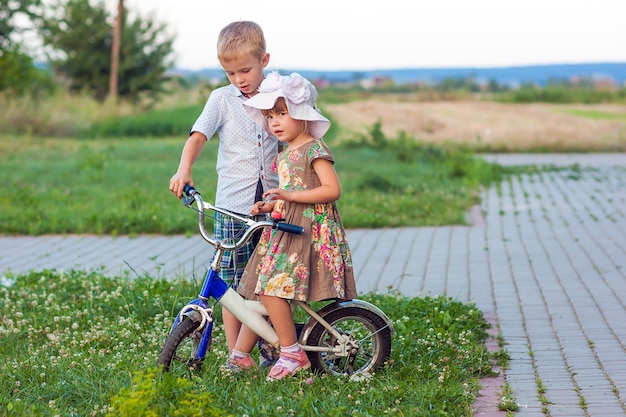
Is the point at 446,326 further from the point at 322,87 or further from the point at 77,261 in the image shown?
the point at 322,87

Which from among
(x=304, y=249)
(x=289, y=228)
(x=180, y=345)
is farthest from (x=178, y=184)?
(x=180, y=345)

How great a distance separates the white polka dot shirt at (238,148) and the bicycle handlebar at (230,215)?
302 mm

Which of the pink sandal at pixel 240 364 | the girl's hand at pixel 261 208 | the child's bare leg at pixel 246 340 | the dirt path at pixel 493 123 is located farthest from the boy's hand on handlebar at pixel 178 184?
the dirt path at pixel 493 123

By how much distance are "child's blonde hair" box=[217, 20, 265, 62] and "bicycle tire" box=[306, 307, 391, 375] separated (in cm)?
126

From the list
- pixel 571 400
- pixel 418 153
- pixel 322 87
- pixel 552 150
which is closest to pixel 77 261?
pixel 571 400

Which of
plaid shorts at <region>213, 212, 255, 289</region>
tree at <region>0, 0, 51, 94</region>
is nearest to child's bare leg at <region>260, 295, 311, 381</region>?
plaid shorts at <region>213, 212, 255, 289</region>

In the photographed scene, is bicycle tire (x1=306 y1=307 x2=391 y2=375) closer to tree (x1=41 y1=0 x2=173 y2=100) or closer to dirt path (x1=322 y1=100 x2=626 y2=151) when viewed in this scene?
dirt path (x1=322 y1=100 x2=626 y2=151)

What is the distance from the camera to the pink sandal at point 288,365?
4.39 meters

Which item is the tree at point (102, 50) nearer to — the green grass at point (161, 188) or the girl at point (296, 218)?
the green grass at point (161, 188)

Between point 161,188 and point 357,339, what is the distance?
340 inches

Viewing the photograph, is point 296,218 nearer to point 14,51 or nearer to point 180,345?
point 180,345

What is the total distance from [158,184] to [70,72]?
1103 inches

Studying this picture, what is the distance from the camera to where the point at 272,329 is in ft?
14.7

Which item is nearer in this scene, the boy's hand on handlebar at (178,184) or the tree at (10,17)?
the boy's hand on handlebar at (178,184)
